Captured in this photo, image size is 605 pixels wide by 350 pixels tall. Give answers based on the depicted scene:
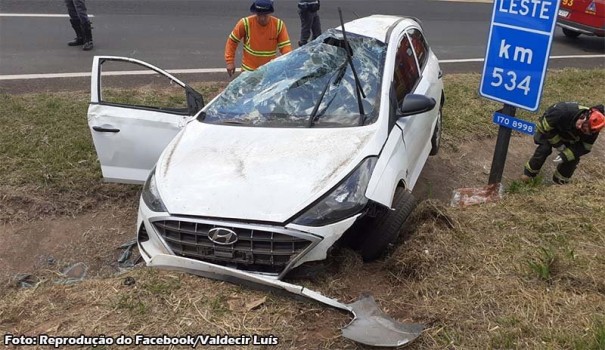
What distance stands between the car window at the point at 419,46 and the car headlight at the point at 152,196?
3075mm

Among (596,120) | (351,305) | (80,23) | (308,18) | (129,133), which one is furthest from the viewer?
(308,18)

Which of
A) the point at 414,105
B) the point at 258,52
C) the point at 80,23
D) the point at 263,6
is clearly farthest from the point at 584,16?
the point at 80,23

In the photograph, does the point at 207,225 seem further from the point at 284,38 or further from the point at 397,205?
the point at 284,38

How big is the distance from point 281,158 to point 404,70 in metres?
1.89

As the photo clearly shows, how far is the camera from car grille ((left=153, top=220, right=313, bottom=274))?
10.8ft

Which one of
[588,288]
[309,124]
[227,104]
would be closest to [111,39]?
[227,104]

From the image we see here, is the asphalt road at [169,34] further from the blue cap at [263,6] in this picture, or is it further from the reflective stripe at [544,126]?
the reflective stripe at [544,126]

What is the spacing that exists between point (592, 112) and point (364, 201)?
123 inches

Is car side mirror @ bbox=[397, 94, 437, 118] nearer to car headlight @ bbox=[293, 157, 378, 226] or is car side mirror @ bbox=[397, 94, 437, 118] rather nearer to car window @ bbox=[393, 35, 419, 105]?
car window @ bbox=[393, 35, 419, 105]

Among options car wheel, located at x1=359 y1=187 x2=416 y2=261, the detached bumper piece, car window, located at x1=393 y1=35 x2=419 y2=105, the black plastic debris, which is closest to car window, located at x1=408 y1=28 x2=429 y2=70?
car window, located at x1=393 y1=35 x2=419 y2=105

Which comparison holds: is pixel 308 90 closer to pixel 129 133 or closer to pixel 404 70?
pixel 404 70

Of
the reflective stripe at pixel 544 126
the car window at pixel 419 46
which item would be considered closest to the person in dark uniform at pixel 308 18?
the car window at pixel 419 46

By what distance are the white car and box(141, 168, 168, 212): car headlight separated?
0.4 inches

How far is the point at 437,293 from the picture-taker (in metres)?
3.36
